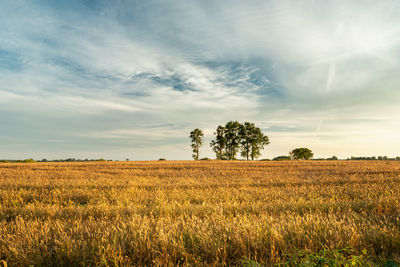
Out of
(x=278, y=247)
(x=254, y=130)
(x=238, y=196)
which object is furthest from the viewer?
(x=254, y=130)

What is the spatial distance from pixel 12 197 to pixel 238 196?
8844mm

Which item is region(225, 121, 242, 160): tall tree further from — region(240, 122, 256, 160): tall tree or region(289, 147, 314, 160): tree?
region(289, 147, 314, 160): tree

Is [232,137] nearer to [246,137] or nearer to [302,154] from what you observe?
[246,137]

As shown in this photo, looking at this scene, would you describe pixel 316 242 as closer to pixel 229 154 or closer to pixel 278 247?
pixel 278 247

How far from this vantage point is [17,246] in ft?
10.9

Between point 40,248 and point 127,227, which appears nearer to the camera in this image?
point 40,248

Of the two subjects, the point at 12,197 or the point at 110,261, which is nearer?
the point at 110,261

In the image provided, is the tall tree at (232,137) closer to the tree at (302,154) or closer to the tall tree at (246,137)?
the tall tree at (246,137)

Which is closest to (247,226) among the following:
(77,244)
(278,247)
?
(278,247)

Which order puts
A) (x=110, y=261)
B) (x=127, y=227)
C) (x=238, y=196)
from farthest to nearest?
(x=238, y=196) → (x=127, y=227) → (x=110, y=261)

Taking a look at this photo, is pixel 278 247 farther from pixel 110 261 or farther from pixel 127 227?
pixel 127 227

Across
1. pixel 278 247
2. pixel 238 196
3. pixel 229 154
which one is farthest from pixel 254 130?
pixel 278 247

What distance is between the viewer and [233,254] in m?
3.03

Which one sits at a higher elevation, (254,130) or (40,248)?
(254,130)
